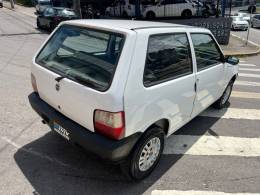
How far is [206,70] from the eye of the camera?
4.39 meters

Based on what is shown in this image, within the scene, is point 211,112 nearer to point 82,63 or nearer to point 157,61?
point 157,61

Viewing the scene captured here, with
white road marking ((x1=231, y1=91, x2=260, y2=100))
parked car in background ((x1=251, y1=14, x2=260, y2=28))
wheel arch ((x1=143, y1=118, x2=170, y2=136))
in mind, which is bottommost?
parked car in background ((x1=251, y1=14, x2=260, y2=28))

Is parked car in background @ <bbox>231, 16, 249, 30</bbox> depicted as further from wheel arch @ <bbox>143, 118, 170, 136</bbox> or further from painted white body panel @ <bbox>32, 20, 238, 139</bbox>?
wheel arch @ <bbox>143, 118, 170, 136</bbox>

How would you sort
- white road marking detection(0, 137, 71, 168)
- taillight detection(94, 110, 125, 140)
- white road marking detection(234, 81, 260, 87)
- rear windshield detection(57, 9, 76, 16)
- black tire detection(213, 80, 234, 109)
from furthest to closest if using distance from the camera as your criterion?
rear windshield detection(57, 9, 76, 16) → white road marking detection(234, 81, 260, 87) → black tire detection(213, 80, 234, 109) → white road marking detection(0, 137, 71, 168) → taillight detection(94, 110, 125, 140)

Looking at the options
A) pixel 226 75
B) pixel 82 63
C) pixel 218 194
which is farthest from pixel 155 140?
pixel 226 75

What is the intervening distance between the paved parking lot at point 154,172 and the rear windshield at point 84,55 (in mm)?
1164

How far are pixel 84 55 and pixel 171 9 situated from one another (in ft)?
60.1

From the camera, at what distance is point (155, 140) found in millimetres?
3479

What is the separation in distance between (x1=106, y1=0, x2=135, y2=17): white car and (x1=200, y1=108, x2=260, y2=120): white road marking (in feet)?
58.5

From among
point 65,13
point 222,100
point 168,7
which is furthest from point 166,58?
point 168,7

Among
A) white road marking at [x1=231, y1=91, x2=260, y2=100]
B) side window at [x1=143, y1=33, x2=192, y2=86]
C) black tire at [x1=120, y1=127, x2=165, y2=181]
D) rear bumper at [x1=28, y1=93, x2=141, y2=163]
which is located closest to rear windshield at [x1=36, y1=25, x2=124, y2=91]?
side window at [x1=143, y1=33, x2=192, y2=86]

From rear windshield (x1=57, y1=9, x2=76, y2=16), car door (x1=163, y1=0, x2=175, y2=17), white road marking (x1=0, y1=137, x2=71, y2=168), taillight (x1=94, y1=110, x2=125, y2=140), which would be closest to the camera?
taillight (x1=94, y1=110, x2=125, y2=140)

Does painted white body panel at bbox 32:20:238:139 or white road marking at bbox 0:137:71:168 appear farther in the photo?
white road marking at bbox 0:137:71:168

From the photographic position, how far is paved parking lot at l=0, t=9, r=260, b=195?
3.32 m
